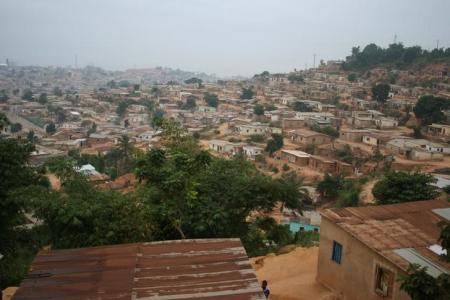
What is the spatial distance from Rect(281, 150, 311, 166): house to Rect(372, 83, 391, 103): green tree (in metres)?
18.4

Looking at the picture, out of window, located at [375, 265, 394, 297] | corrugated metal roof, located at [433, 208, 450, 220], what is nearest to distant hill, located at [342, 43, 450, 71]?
corrugated metal roof, located at [433, 208, 450, 220]

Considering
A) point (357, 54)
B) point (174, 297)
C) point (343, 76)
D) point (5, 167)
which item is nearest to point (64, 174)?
point (5, 167)

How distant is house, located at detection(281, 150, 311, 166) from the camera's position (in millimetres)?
32031

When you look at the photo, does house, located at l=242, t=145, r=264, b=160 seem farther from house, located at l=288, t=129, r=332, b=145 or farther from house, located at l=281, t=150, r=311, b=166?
house, located at l=288, t=129, r=332, b=145

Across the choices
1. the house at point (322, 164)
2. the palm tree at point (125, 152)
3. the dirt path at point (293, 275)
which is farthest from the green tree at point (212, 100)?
the dirt path at point (293, 275)

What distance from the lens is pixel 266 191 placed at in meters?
10.5

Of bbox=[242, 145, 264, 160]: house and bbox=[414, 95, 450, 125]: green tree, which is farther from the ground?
bbox=[414, 95, 450, 125]: green tree

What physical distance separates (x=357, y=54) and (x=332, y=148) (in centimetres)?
4288

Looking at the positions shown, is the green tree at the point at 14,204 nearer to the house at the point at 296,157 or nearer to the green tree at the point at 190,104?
the house at the point at 296,157

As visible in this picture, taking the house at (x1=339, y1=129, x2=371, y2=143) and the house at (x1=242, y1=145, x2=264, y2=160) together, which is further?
the house at (x1=339, y1=129, x2=371, y2=143)

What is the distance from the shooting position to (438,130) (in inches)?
1391

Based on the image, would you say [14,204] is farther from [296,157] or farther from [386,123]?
[386,123]

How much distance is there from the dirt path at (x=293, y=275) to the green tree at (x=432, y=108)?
3045 cm

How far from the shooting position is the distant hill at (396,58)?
59.9 meters
